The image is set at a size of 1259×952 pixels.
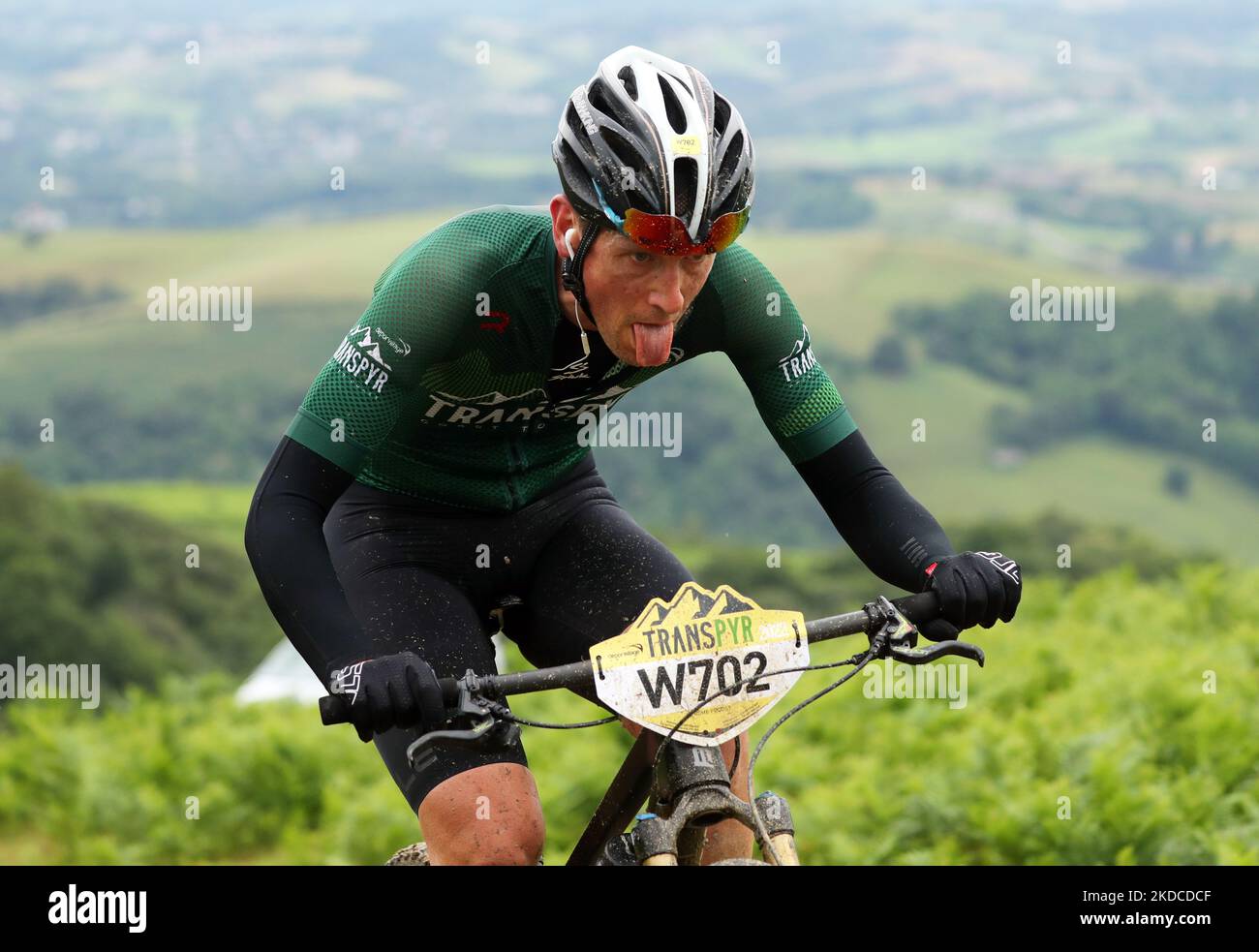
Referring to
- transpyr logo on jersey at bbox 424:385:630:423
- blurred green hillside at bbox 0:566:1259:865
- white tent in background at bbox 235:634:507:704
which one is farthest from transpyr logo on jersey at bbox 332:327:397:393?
white tent in background at bbox 235:634:507:704

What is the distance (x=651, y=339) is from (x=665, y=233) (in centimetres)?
33

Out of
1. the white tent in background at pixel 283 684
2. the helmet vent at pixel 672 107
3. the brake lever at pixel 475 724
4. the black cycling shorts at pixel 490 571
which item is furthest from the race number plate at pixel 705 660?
the white tent in background at pixel 283 684

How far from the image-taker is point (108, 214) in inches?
6260

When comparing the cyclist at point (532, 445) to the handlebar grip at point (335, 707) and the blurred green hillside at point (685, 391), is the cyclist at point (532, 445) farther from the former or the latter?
the blurred green hillside at point (685, 391)

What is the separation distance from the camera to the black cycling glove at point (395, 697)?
3.86m

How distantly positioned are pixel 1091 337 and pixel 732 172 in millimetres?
112764

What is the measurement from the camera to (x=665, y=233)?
13.9 feet

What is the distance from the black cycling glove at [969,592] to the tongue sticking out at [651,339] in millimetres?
1051

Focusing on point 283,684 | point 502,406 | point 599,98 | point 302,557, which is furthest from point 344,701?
point 283,684

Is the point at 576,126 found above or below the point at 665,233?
above

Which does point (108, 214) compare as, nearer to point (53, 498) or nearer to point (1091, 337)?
point (1091, 337)

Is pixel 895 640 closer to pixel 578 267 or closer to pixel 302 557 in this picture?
pixel 578 267

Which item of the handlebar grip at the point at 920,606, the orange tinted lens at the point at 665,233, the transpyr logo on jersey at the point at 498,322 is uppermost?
the orange tinted lens at the point at 665,233

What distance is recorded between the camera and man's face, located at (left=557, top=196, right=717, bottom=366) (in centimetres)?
431
